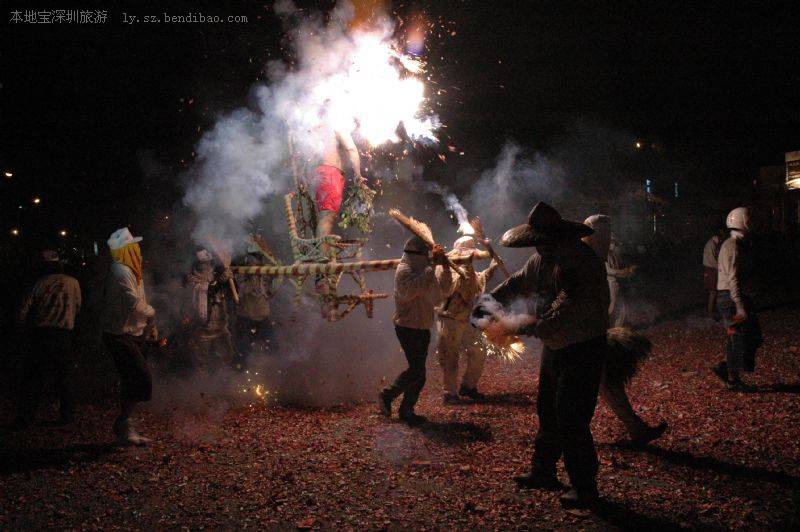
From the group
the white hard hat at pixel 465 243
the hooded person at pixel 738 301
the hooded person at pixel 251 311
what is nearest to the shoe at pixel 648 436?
the hooded person at pixel 738 301

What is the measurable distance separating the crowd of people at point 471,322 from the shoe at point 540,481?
1 cm

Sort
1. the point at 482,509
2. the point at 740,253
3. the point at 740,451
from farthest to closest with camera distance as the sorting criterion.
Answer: the point at 740,253
the point at 740,451
the point at 482,509

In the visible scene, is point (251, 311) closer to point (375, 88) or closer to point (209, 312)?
point (209, 312)

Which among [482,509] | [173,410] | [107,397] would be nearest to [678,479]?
[482,509]

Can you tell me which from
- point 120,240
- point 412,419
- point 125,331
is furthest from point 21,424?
point 412,419

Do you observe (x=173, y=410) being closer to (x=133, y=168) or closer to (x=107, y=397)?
(x=107, y=397)

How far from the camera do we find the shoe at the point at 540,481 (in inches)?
171

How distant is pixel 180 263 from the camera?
1191cm

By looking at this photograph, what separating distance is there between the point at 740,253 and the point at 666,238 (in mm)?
15314

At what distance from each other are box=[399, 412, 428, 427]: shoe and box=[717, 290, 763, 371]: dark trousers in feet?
13.8

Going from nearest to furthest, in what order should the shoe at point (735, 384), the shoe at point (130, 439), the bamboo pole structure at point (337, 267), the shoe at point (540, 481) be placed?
the shoe at point (540, 481)
the shoe at point (130, 439)
the bamboo pole structure at point (337, 267)
the shoe at point (735, 384)

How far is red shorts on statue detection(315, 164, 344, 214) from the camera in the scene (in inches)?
294

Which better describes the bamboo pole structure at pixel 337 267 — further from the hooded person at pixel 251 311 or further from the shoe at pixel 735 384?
the shoe at pixel 735 384

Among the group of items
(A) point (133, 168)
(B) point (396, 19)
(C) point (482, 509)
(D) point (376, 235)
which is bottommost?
(C) point (482, 509)
